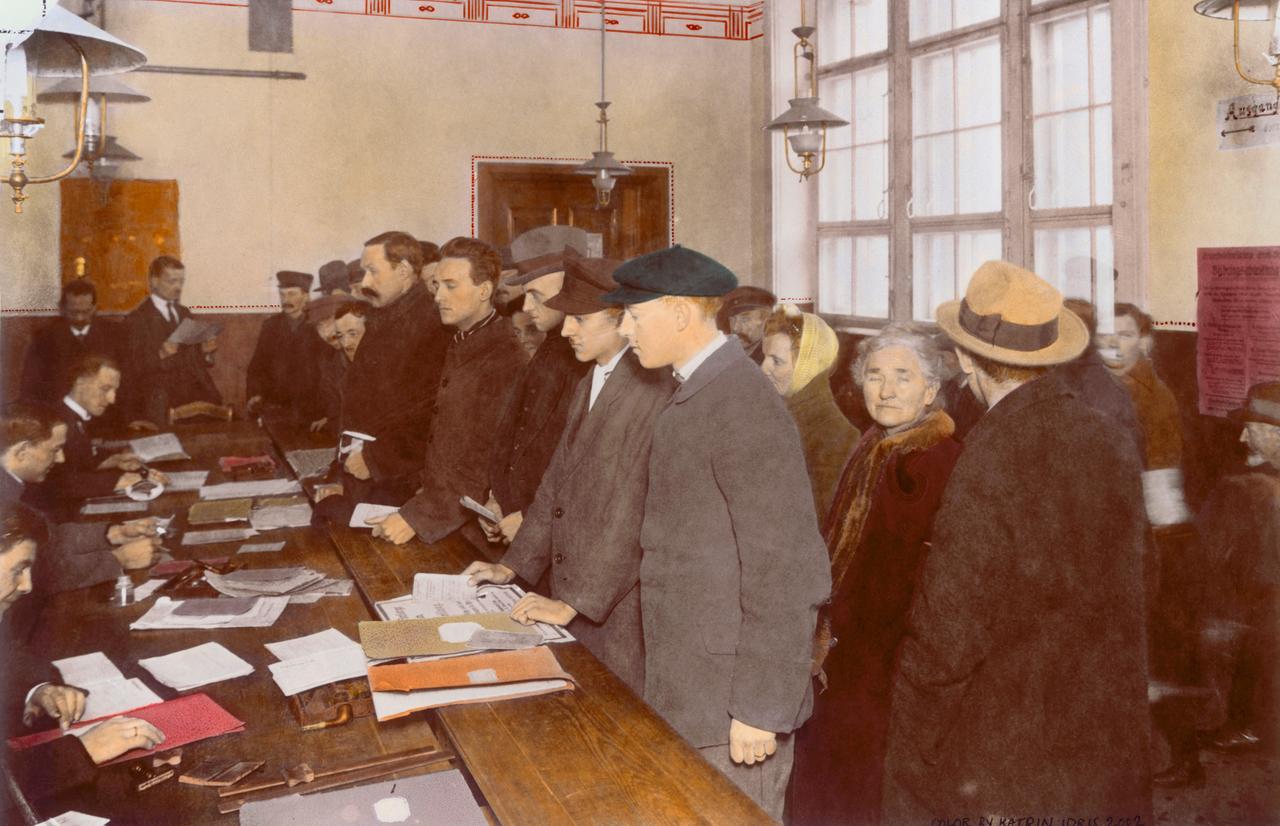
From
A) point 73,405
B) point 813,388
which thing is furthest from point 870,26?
point 73,405

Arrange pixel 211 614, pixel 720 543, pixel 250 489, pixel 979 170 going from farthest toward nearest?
pixel 250 489 → pixel 979 170 → pixel 211 614 → pixel 720 543

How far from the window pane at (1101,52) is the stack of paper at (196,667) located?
2601 mm

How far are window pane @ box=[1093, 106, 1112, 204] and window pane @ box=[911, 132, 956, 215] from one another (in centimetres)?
73

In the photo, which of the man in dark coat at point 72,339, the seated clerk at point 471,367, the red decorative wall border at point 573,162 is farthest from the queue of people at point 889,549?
the red decorative wall border at point 573,162

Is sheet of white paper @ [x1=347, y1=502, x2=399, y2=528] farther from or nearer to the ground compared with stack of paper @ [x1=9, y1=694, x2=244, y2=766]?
farther from the ground

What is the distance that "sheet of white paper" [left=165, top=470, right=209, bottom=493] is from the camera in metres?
4.00

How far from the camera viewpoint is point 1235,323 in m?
2.20

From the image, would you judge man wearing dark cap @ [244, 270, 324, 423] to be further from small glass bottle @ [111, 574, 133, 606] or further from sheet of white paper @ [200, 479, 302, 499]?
small glass bottle @ [111, 574, 133, 606]

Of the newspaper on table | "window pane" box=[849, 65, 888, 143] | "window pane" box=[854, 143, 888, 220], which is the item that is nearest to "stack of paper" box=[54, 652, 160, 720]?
the newspaper on table

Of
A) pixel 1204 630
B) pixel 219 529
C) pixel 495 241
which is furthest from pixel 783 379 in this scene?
pixel 495 241

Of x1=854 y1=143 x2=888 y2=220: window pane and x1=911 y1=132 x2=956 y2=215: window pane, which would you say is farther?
x1=854 y1=143 x2=888 y2=220: window pane

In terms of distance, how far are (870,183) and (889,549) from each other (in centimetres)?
197

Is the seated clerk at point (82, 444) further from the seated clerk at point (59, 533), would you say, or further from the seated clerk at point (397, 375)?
the seated clerk at point (59, 533)

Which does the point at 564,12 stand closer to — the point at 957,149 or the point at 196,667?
the point at 957,149
